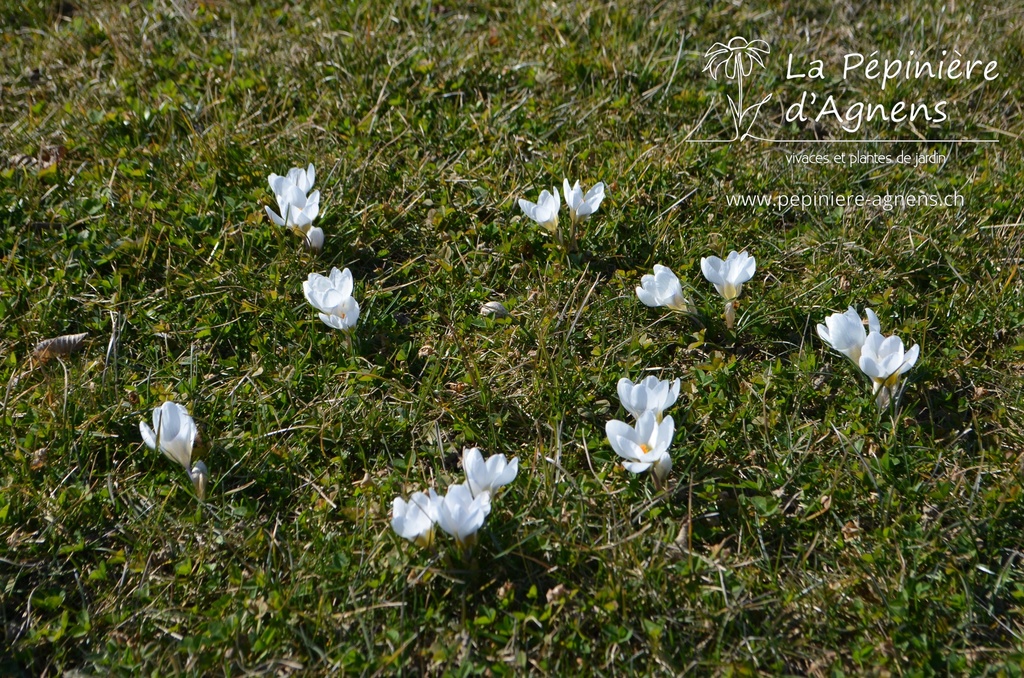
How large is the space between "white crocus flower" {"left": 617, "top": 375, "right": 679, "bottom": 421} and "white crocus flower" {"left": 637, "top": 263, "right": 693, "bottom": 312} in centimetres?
36

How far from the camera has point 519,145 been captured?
10.5 ft

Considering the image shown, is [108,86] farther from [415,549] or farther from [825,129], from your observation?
[825,129]

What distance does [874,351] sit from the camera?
2287 millimetres

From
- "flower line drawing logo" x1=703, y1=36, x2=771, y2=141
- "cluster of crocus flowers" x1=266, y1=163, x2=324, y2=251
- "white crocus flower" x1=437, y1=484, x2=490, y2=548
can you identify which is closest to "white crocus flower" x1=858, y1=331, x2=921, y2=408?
"white crocus flower" x1=437, y1=484, x2=490, y2=548

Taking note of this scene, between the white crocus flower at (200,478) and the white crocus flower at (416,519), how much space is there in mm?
546

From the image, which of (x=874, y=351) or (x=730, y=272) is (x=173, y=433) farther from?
(x=874, y=351)

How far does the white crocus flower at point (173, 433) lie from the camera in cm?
226

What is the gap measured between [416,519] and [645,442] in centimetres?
60

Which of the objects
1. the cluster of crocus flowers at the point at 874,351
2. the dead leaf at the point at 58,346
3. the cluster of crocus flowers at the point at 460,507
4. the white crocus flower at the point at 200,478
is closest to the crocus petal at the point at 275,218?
the dead leaf at the point at 58,346

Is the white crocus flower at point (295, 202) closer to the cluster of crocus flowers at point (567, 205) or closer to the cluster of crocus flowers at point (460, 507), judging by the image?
the cluster of crocus flowers at point (567, 205)

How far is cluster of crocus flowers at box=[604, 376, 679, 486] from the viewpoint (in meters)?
2.13

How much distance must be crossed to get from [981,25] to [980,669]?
2.61m

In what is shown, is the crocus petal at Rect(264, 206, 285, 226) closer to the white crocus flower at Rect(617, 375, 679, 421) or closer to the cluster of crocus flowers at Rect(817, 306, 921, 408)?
the white crocus flower at Rect(617, 375, 679, 421)

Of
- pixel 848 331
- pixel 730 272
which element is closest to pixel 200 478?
pixel 730 272
